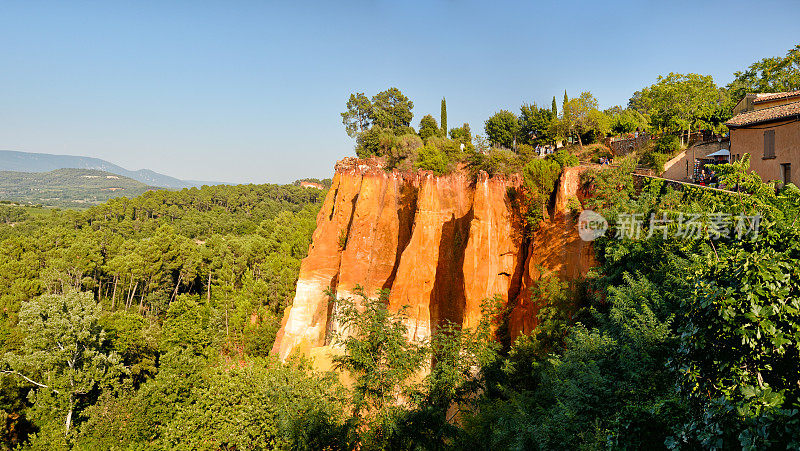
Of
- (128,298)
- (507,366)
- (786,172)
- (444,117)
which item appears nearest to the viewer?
(507,366)

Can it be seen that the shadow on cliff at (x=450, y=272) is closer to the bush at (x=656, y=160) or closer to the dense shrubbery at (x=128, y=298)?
the bush at (x=656, y=160)

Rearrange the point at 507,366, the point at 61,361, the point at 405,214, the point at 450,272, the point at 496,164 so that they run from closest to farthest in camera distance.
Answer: the point at 507,366, the point at 450,272, the point at 496,164, the point at 61,361, the point at 405,214

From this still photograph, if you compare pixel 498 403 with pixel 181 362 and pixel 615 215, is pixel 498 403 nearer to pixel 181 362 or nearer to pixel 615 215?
pixel 615 215

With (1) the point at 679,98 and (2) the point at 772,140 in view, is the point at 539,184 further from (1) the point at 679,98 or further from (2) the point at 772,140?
(1) the point at 679,98

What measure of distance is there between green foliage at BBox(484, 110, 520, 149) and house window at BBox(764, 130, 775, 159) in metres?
21.8

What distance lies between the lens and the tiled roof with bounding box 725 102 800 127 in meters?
18.5

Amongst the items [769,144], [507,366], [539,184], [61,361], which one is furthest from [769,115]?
[61,361]

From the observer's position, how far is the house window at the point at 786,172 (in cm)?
1862

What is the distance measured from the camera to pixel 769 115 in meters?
19.5

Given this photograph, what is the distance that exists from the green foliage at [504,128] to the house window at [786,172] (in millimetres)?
22733

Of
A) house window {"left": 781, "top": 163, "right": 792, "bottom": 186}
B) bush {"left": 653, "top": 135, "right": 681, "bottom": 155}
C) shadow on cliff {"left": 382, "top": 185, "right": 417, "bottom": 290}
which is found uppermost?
bush {"left": 653, "top": 135, "right": 681, "bottom": 155}

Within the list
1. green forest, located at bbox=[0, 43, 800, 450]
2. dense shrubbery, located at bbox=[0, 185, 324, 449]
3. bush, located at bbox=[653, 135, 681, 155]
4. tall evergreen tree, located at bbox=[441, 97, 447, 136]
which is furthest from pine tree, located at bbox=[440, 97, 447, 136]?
bush, located at bbox=[653, 135, 681, 155]

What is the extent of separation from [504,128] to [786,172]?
23925 millimetres

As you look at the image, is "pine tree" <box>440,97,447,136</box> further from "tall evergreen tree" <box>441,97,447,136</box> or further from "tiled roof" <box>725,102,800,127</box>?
"tiled roof" <box>725,102,800,127</box>
